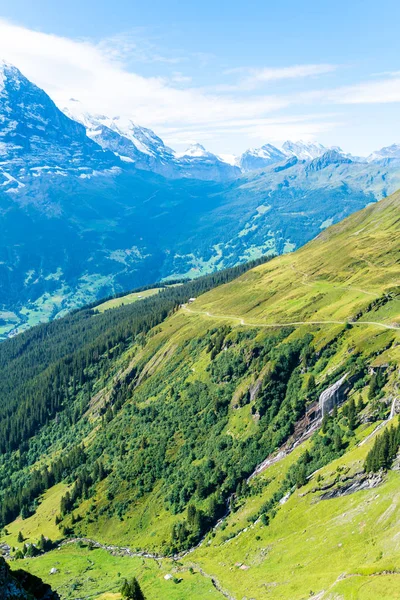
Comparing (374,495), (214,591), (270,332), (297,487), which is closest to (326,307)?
(270,332)

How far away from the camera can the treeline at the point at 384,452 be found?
88.8 metres

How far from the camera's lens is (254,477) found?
124 meters

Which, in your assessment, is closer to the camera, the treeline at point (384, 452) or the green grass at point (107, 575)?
the treeline at point (384, 452)

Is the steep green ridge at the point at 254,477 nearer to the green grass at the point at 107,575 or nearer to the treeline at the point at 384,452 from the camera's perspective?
the green grass at the point at 107,575

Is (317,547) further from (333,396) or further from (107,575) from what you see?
(107,575)

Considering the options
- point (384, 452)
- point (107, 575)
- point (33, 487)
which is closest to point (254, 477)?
point (107, 575)

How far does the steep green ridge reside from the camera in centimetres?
8331

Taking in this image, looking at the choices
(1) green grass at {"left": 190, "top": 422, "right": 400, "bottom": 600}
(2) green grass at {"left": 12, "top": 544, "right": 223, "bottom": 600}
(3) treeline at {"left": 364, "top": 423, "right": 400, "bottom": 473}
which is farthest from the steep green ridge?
(3) treeline at {"left": 364, "top": 423, "right": 400, "bottom": 473}

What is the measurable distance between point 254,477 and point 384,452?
4433 centimetres

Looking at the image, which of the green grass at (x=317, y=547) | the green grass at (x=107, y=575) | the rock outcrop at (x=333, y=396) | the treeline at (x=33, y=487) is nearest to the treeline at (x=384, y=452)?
the green grass at (x=317, y=547)

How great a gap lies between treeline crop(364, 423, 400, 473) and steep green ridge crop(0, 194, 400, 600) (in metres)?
1.83

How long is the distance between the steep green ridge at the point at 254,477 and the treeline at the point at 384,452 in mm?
1828

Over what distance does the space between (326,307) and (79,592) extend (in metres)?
126

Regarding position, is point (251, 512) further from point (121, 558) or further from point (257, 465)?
point (121, 558)
